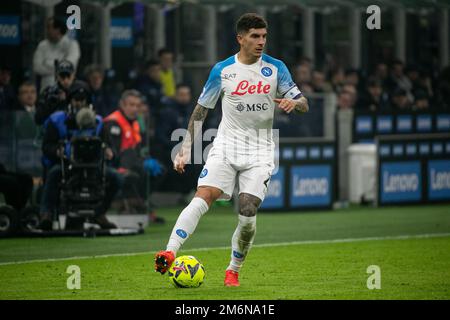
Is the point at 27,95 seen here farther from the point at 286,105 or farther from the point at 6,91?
the point at 286,105

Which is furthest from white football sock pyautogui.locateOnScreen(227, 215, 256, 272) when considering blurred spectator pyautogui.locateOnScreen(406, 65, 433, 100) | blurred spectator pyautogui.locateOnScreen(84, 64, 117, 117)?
blurred spectator pyautogui.locateOnScreen(406, 65, 433, 100)

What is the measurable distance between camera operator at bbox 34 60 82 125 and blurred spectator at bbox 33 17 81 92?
5.52 feet

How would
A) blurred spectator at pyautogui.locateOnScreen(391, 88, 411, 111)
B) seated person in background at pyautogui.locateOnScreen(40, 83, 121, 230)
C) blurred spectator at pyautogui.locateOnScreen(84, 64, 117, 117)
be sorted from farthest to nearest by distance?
blurred spectator at pyautogui.locateOnScreen(391, 88, 411, 111), blurred spectator at pyautogui.locateOnScreen(84, 64, 117, 117), seated person in background at pyautogui.locateOnScreen(40, 83, 121, 230)

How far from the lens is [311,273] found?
12.7 m

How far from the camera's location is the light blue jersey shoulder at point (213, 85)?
11.4 metres

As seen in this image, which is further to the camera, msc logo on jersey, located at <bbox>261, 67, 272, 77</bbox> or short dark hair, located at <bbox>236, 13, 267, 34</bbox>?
msc logo on jersey, located at <bbox>261, 67, 272, 77</bbox>

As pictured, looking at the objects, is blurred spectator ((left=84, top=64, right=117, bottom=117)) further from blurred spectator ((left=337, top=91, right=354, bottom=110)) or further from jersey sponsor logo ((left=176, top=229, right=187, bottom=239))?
jersey sponsor logo ((left=176, top=229, right=187, bottom=239))

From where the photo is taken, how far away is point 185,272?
441 inches

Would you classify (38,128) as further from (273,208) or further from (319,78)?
(319,78)

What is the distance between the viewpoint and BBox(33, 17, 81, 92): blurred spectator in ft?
60.1

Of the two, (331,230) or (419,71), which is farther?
(419,71)

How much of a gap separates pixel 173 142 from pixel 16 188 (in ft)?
13.8
